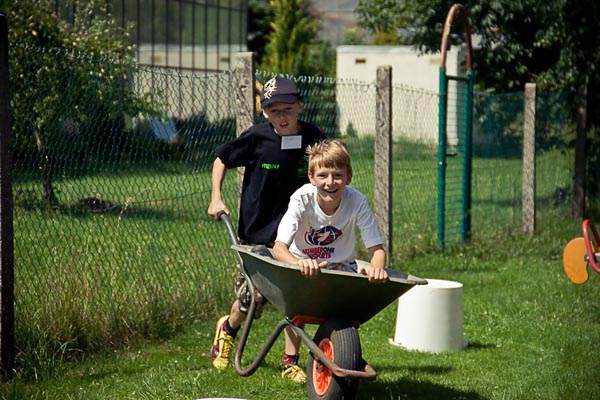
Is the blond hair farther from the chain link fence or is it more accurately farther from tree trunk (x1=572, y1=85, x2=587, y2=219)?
tree trunk (x1=572, y1=85, x2=587, y2=219)

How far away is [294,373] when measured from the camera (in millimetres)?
5902

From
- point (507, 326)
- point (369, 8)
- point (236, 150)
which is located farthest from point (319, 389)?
point (369, 8)

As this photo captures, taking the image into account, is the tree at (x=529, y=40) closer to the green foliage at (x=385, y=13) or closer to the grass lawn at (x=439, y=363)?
the green foliage at (x=385, y=13)

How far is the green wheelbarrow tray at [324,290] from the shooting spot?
15.5 ft

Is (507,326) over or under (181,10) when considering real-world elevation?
under

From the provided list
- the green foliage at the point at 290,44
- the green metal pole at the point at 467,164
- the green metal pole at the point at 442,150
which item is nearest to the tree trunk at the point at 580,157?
the green metal pole at the point at 467,164

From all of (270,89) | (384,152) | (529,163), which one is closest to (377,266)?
(270,89)

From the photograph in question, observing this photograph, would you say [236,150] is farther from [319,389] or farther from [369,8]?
[369,8]

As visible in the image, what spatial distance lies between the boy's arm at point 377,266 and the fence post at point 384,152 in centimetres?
437

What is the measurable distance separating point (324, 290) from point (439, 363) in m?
1.88

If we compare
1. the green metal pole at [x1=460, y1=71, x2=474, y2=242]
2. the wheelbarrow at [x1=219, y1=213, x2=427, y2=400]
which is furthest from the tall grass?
the green metal pole at [x1=460, y1=71, x2=474, y2=242]

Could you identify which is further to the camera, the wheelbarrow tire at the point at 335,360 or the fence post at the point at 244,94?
the fence post at the point at 244,94

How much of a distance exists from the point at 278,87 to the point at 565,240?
7.35 metres

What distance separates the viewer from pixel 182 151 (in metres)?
7.86
